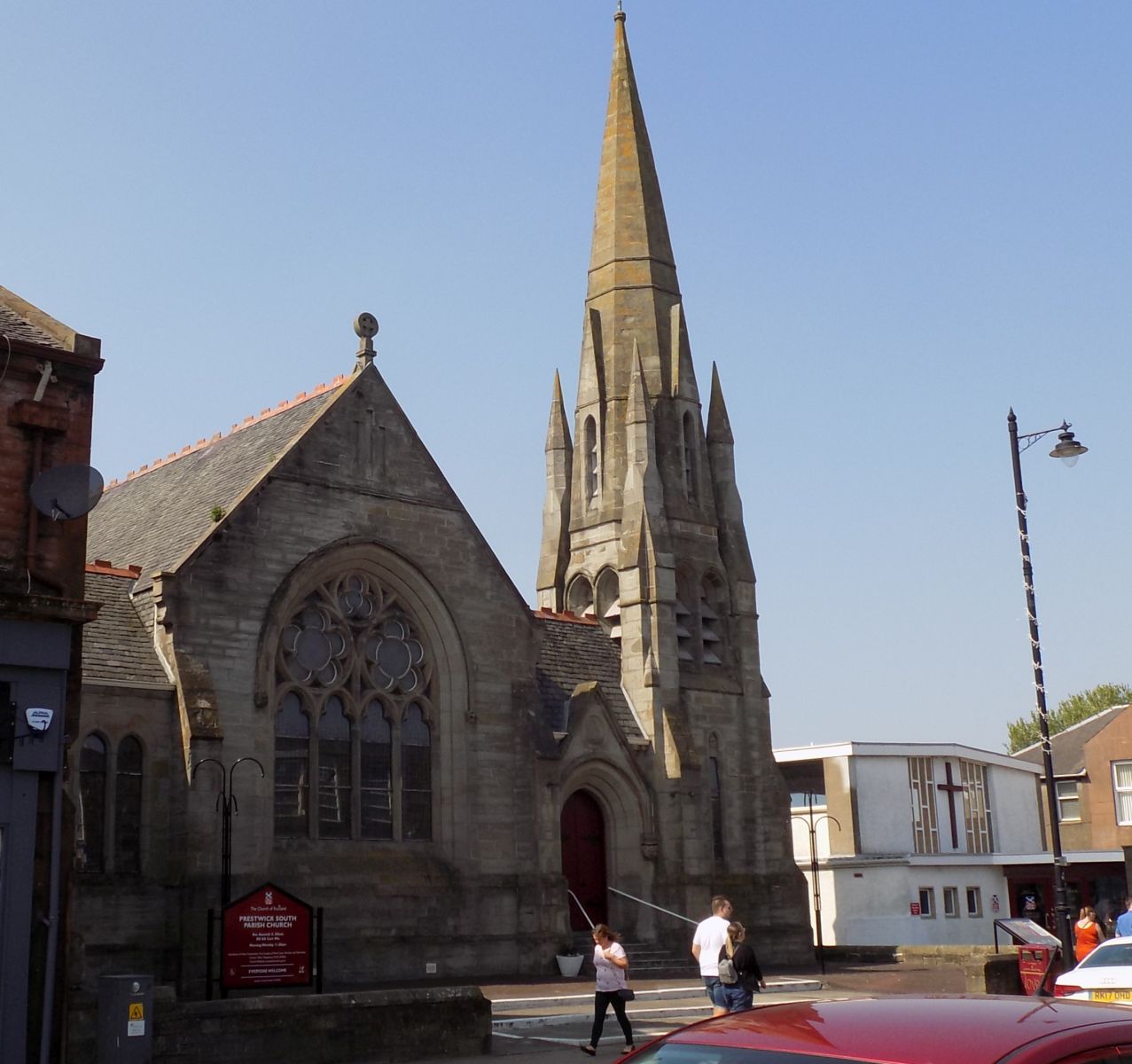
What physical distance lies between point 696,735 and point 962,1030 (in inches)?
1238

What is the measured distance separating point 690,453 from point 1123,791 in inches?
977

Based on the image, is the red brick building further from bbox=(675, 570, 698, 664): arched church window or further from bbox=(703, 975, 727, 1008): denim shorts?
bbox=(675, 570, 698, 664): arched church window

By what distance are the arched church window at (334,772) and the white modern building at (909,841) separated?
17625mm

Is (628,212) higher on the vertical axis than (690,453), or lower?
higher

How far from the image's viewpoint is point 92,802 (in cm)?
2536

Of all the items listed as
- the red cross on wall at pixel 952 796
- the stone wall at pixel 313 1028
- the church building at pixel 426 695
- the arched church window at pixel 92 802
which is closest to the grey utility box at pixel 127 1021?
the stone wall at pixel 313 1028

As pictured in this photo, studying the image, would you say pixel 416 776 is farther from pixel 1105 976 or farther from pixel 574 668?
pixel 1105 976

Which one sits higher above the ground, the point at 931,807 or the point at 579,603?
the point at 579,603

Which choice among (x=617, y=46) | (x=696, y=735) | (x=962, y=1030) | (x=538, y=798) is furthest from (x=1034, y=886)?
(x=962, y=1030)

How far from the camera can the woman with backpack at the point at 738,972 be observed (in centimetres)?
1672

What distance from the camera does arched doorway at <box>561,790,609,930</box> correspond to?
33.4 m

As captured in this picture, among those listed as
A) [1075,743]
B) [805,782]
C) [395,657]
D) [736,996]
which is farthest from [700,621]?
[1075,743]

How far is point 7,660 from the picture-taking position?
1736 cm

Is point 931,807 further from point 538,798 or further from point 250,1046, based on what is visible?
point 250,1046
